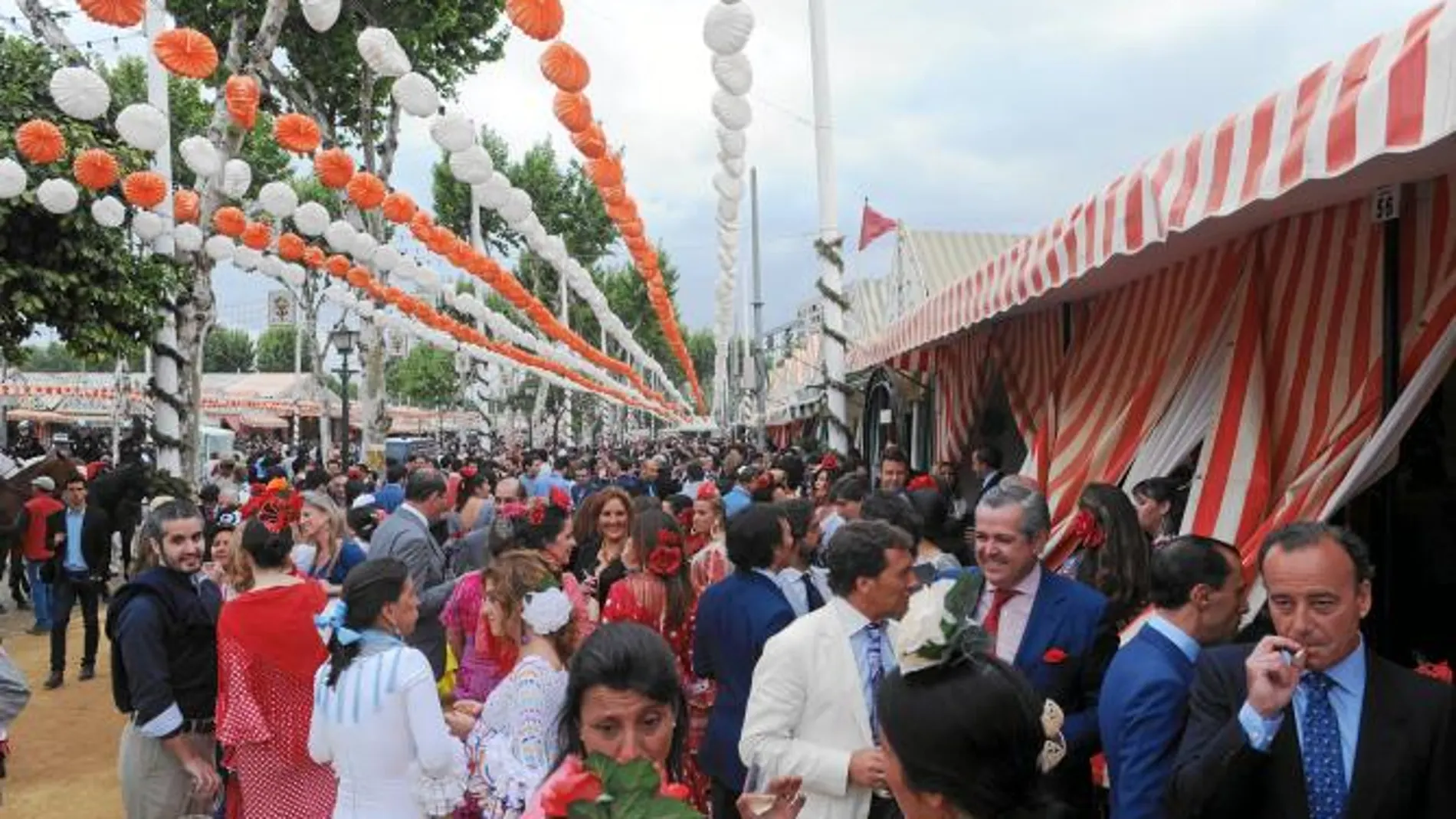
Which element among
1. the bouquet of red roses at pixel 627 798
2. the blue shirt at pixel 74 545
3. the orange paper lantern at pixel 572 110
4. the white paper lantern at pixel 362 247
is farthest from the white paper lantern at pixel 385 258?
the bouquet of red roses at pixel 627 798

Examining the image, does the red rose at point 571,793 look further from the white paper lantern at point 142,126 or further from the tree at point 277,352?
the tree at point 277,352

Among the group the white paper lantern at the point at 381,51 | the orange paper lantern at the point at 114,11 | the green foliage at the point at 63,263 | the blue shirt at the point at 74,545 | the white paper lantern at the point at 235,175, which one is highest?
the white paper lantern at the point at 381,51

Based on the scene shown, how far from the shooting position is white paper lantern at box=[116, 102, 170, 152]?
10.2m

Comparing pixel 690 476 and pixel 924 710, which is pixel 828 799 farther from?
pixel 690 476

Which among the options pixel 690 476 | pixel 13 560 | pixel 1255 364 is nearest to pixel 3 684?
pixel 1255 364

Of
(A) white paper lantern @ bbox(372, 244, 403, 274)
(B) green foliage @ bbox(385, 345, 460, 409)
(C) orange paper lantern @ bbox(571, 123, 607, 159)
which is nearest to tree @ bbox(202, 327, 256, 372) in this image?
(B) green foliage @ bbox(385, 345, 460, 409)

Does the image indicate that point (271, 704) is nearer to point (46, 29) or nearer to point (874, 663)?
point (874, 663)

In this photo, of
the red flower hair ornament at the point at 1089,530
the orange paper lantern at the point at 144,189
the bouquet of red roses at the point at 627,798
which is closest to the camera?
the bouquet of red roses at the point at 627,798

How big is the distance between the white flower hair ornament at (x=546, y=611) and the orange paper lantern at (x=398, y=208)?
33.0ft

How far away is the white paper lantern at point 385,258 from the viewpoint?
51.2ft

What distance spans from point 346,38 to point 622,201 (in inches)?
470

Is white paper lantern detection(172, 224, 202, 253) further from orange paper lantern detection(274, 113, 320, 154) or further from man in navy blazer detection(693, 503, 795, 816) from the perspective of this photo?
man in navy blazer detection(693, 503, 795, 816)

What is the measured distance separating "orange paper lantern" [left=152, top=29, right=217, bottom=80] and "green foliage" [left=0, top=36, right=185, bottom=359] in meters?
1.92

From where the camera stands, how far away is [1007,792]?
191 cm
